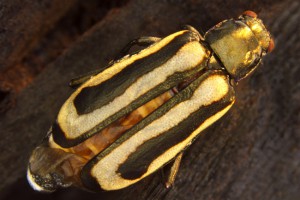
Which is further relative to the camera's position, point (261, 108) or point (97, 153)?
point (261, 108)

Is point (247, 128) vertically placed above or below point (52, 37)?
below

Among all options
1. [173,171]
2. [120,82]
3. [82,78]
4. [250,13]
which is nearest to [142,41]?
[120,82]

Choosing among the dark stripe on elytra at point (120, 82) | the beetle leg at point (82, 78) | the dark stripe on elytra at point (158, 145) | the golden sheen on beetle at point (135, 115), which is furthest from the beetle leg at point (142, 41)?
the dark stripe on elytra at point (158, 145)

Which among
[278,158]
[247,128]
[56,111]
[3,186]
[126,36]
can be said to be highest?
[126,36]

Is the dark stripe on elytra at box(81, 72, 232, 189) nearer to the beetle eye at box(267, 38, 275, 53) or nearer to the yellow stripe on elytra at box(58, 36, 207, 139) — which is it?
the yellow stripe on elytra at box(58, 36, 207, 139)

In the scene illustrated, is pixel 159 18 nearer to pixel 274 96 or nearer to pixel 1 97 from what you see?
pixel 274 96

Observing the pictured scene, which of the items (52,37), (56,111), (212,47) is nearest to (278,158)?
(212,47)
